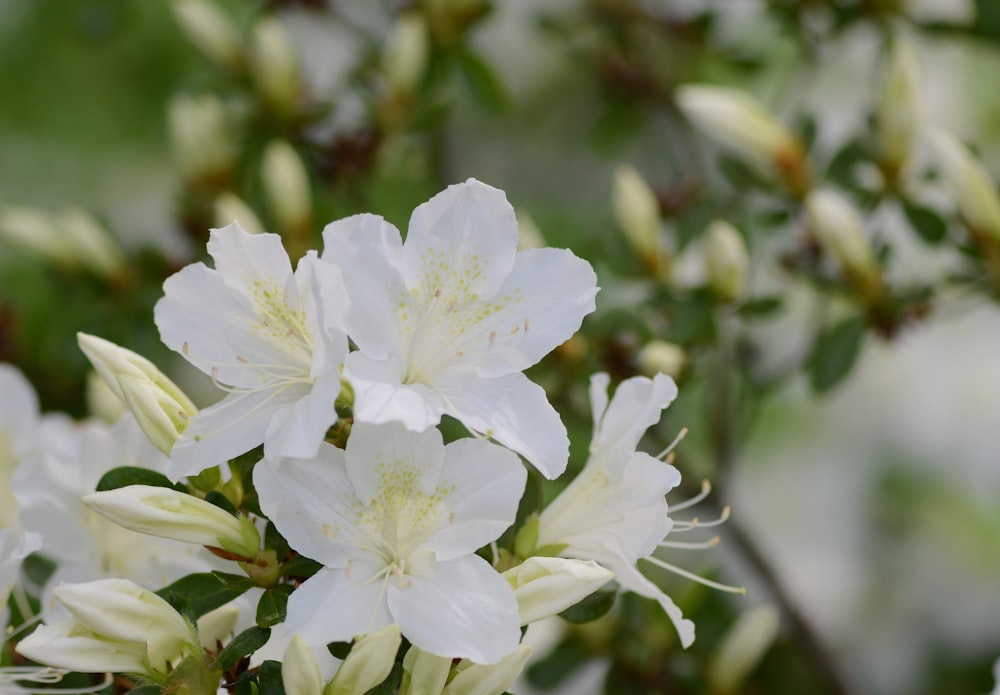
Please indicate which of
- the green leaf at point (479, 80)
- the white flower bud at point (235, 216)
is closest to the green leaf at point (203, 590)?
the white flower bud at point (235, 216)

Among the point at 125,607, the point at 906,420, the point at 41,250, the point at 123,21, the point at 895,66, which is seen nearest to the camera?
the point at 125,607

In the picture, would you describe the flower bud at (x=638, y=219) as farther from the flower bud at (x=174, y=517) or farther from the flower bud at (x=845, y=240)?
the flower bud at (x=174, y=517)

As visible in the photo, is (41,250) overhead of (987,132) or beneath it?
overhead

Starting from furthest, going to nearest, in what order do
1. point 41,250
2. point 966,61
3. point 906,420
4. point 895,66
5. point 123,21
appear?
point 966,61 → point 906,420 → point 123,21 → point 41,250 → point 895,66

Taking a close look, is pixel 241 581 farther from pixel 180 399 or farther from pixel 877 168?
pixel 877 168

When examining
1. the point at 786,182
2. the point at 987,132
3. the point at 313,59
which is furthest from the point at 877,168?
the point at 313,59

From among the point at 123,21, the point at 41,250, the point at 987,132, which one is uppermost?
the point at 123,21
